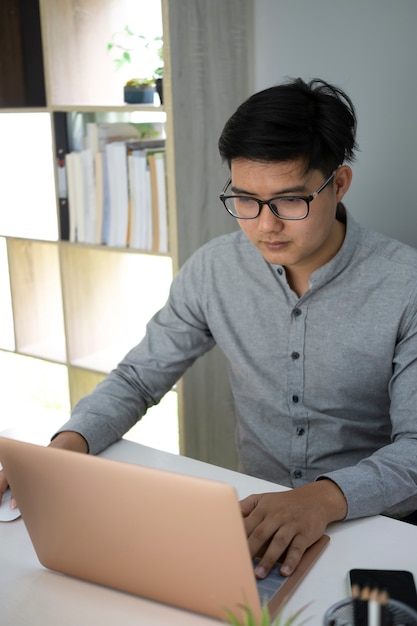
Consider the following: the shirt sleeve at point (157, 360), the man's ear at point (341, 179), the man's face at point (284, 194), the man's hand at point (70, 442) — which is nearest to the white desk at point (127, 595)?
the man's hand at point (70, 442)

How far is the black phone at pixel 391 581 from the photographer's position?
1023mm

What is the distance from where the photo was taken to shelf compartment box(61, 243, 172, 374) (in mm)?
2732

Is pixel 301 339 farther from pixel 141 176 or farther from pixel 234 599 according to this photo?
pixel 141 176

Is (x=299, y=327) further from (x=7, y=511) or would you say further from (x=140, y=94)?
(x=140, y=94)

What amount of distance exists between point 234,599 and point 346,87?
1639mm

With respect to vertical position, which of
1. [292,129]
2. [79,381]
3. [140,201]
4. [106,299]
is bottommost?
[79,381]

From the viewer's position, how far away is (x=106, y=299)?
285 cm

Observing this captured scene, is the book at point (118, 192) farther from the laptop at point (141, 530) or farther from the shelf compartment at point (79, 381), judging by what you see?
the laptop at point (141, 530)

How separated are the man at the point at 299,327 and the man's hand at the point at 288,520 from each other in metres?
0.01

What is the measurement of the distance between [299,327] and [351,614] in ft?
2.55

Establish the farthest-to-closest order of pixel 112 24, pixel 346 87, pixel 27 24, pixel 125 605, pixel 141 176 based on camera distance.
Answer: pixel 27 24 < pixel 112 24 < pixel 141 176 < pixel 346 87 < pixel 125 605

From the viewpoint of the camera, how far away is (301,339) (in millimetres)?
1683

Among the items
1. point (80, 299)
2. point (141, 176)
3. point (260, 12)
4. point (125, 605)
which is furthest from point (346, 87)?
point (125, 605)

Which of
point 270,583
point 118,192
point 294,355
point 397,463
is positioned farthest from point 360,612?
point 118,192
